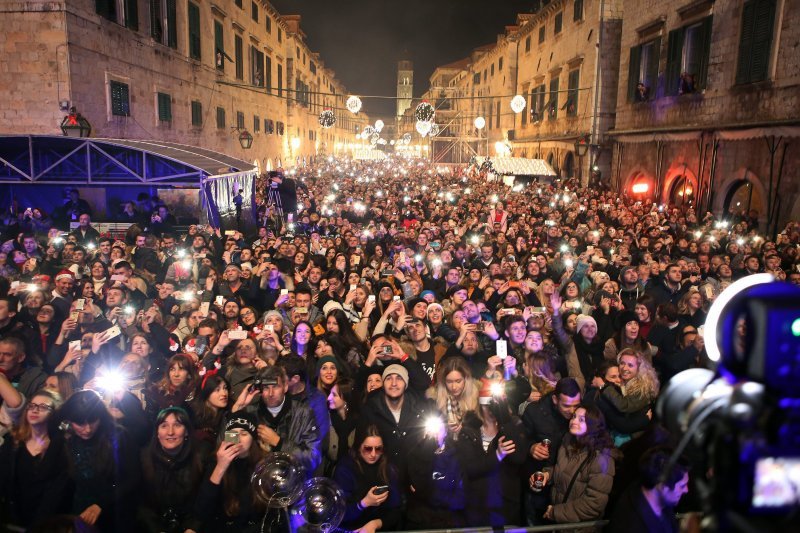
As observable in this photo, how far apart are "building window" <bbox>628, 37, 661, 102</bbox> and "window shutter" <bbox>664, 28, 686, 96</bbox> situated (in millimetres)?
1030

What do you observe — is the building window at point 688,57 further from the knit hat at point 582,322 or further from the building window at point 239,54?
the building window at point 239,54

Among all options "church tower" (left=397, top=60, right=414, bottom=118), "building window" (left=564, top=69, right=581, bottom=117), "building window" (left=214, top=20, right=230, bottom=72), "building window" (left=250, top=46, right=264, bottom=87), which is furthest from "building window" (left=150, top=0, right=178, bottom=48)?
"church tower" (left=397, top=60, right=414, bottom=118)

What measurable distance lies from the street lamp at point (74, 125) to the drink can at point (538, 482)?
46.0 ft

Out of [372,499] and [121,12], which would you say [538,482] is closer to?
[372,499]

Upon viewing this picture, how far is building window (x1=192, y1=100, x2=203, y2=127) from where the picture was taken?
934 inches

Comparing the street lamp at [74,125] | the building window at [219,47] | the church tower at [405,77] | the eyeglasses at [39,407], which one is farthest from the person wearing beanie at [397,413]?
the church tower at [405,77]

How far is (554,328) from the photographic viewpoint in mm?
6730

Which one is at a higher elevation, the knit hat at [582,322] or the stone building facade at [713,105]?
the stone building facade at [713,105]

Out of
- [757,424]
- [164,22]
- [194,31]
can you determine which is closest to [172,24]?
[164,22]

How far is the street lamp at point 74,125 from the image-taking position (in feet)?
45.7

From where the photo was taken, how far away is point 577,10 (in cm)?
2966

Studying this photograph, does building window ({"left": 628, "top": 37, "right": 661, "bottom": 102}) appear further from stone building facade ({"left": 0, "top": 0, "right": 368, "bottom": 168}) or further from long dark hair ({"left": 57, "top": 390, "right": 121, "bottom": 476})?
long dark hair ({"left": 57, "top": 390, "right": 121, "bottom": 476})

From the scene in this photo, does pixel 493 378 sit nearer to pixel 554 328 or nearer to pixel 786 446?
pixel 554 328

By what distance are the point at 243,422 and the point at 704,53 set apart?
1936cm
